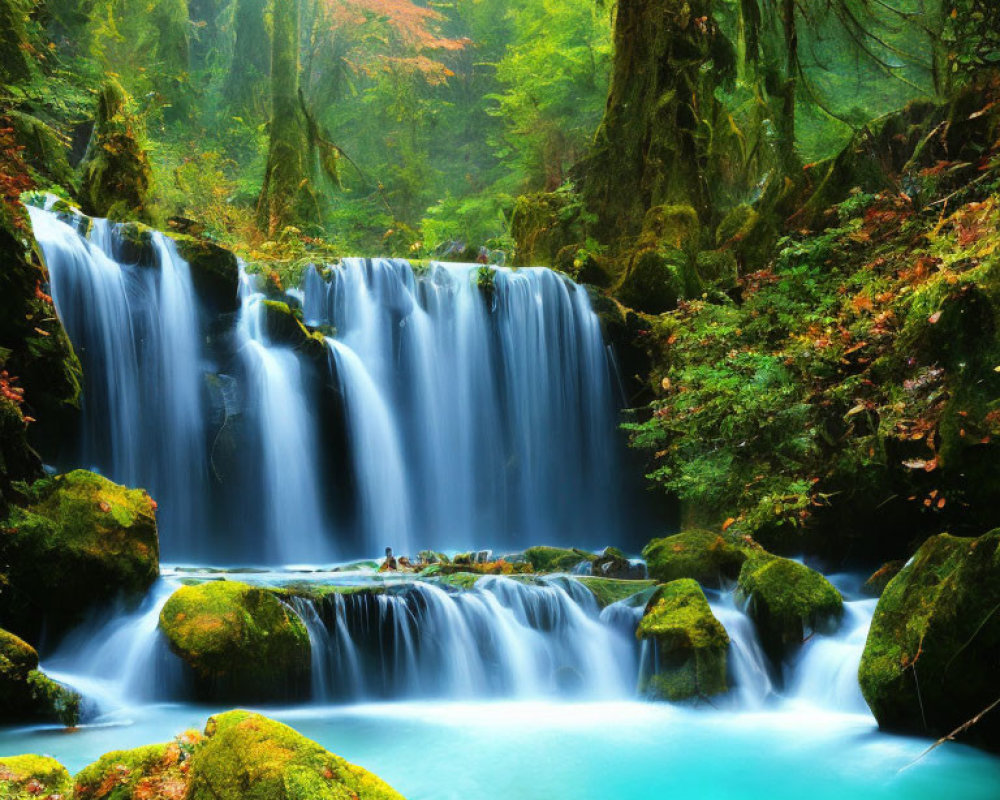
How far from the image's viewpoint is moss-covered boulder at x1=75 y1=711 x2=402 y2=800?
2818 millimetres

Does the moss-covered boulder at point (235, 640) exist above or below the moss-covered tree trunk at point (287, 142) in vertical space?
below

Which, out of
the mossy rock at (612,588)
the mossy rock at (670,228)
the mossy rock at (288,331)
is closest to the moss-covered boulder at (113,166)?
the mossy rock at (288,331)

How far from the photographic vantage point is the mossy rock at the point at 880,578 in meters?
8.05

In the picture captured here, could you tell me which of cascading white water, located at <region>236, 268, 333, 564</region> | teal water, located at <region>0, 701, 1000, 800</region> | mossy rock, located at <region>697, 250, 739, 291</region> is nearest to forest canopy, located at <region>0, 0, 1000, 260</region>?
mossy rock, located at <region>697, 250, 739, 291</region>

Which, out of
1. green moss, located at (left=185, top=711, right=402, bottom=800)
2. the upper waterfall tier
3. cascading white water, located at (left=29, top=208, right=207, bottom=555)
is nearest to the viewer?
green moss, located at (left=185, top=711, right=402, bottom=800)

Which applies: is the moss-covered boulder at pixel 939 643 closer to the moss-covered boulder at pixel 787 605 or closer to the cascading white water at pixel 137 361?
the moss-covered boulder at pixel 787 605

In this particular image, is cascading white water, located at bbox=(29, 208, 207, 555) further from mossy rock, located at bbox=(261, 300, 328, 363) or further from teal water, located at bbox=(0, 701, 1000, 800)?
teal water, located at bbox=(0, 701, 1000, 800)

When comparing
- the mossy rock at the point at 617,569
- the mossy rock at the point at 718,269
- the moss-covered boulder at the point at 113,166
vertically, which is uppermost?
the moss-covered boulder at the point at 113,166

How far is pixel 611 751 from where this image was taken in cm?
571

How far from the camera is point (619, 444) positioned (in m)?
13.6

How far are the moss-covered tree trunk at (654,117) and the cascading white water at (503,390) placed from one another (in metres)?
2.59

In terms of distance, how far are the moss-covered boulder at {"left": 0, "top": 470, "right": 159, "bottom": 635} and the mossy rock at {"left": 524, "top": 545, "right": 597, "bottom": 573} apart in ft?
14.3

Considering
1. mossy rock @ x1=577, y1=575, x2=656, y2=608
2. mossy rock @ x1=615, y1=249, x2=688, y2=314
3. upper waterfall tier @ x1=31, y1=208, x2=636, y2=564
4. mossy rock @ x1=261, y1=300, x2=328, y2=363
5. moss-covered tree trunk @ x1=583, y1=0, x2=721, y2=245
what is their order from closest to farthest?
mossy rock @ x1=577, y1=575, x2=656, y2=608 → upper waterfall tier @ x1=31, y1=208, x2=636, y2=564 → mossy rock @ x1=261, y1=300, x2=328, y2=363 → mossy rock @ x1=615, y1=249, x2=688, y2=314 → moss-covered tree trunk @ x1=583, y1=0, x2=721, y2=245

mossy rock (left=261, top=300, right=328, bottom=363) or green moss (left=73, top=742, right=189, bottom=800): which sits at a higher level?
mossy rock (left=261, top=300, right=328, bottom=363)
